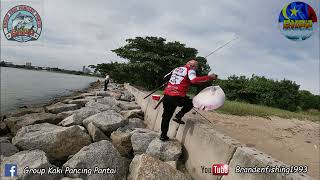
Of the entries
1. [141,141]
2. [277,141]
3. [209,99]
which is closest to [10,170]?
[141,141]

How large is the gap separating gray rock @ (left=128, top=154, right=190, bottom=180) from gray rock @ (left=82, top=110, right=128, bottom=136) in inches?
101

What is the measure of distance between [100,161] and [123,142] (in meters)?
1.54

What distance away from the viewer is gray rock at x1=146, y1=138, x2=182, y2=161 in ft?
16.9

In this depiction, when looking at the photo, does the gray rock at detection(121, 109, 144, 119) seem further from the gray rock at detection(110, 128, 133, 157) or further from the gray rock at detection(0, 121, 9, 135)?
the gray rock at detection(0, 121, 9, 135)

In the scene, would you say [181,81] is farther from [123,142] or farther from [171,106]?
[123,142]

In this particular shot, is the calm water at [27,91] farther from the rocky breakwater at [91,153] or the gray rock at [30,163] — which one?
the gray rock at [30,163]

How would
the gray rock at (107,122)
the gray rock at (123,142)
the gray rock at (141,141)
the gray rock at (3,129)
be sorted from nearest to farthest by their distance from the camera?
the gray rock at (141,141)
the gray rock at (123,142)
the gray rock at (107,122)
the gray rock at (3,129)

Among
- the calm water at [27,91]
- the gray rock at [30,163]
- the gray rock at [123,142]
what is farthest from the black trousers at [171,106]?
the calm water at [27,91]

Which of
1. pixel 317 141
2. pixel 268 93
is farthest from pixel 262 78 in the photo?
pixel 317 141

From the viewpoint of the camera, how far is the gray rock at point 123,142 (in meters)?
6.06

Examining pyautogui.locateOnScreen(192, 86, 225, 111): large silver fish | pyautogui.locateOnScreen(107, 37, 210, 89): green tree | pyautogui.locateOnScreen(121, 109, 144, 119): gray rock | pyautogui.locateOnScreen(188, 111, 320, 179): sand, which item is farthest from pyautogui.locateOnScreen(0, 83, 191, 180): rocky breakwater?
pyautogui.locateOnScreen(107, 37, 210, 89): green tree

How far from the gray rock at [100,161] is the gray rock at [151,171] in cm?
29

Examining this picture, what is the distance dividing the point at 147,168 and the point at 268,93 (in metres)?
21.4

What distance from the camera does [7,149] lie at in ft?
17.4
